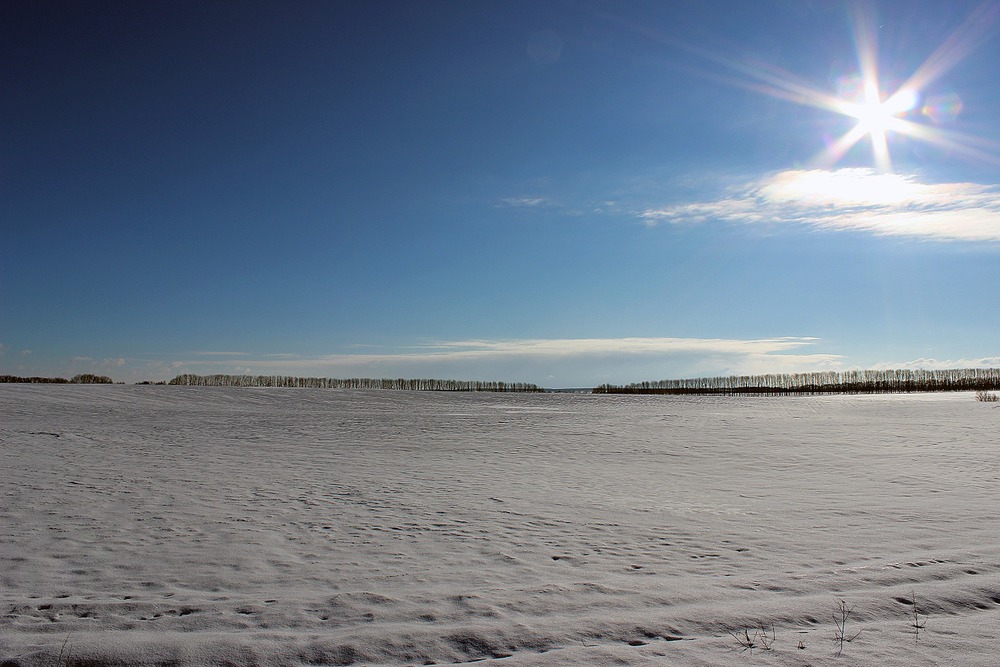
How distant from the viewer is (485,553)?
7.79 m

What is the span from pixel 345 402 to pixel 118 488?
2713cm

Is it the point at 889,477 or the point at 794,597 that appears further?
the point at 889,477

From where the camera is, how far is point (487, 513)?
33.2ft

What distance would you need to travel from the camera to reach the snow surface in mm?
4879

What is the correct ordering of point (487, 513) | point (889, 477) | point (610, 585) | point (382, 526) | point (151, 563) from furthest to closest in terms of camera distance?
point (889, 477), point (487, 513), point (382, 526), point (151, 563), point (610, 585)

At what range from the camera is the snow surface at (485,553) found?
4879mm

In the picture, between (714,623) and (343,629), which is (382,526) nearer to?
(343,629)

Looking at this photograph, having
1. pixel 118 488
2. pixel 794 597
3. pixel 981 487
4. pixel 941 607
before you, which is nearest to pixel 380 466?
pixel 118 488

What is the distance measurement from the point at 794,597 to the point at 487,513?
5.13 meters

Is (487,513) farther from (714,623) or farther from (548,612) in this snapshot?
(714,623)

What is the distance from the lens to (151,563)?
710 centimetres

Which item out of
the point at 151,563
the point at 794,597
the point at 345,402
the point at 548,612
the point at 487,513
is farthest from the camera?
the point at 345,402

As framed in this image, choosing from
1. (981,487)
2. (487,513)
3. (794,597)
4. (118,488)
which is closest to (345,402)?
(118,488)

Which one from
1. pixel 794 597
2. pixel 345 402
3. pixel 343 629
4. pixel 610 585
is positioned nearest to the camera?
pixel 343 629
